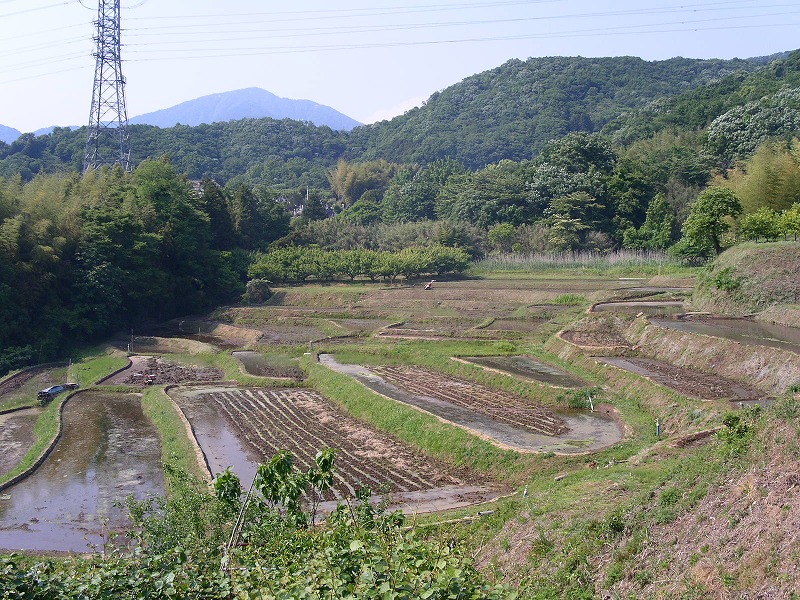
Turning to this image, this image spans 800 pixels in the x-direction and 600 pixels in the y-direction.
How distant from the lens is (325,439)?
22312 mm

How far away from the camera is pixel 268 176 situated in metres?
116

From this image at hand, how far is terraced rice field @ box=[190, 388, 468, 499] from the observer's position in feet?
60.0

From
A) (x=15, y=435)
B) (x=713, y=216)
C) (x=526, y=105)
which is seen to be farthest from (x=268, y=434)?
(x=526, y=105)

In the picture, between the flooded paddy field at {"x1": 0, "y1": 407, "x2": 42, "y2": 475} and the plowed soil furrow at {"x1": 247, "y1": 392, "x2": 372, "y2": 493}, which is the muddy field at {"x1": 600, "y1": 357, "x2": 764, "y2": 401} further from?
the flooded paddy field at {"x1": 0, "y1": 407, "x2": 42, "y2": 475}

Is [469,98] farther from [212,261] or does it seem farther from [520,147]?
[212,261]

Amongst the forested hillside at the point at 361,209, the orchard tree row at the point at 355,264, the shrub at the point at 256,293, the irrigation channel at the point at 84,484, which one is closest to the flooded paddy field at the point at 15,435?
the irrigation channel at the point at 84,484

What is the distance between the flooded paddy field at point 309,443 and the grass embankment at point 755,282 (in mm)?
16919

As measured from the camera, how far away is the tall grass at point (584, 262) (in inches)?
2052

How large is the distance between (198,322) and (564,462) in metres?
35.6

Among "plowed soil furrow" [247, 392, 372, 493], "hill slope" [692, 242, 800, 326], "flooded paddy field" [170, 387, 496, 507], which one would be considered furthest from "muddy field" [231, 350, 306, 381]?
"hill slope" [692, 242, 800, 326]

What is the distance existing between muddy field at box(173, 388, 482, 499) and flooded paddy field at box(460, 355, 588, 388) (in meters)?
6.47

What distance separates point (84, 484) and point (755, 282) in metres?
26.3

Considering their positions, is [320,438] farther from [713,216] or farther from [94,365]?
[713,216]

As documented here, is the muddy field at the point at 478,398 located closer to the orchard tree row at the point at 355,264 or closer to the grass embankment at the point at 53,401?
the grass embankment at the point at 53,401
